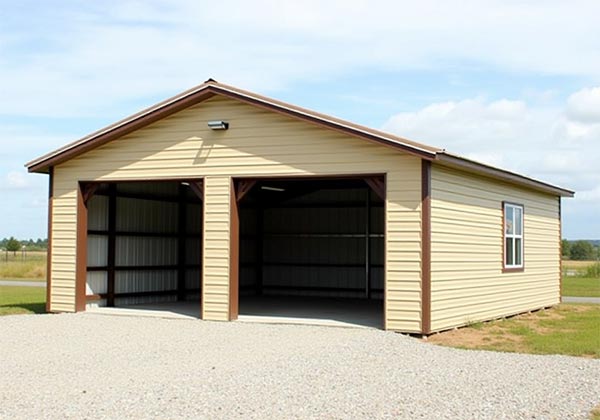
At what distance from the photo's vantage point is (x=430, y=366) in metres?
10.9

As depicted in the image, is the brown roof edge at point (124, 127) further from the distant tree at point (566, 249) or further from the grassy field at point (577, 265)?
the distant tree at point (566, 249)

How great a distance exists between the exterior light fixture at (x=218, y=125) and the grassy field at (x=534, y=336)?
5.59 m

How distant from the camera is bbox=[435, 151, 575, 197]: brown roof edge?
1425 cm

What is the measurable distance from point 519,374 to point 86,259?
1031 centimetres

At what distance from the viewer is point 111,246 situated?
1881cm

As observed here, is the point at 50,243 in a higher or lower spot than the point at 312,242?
lower

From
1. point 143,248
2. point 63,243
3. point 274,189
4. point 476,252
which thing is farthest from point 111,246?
point 476,252

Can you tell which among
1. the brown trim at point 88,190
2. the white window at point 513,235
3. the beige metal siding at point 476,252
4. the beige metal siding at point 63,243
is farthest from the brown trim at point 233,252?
the white window at point 513,235

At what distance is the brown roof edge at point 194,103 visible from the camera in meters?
14.1

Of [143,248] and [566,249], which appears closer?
[143,248]

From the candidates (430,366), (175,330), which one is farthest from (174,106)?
(430,366)

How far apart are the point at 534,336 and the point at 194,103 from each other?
25.7ft

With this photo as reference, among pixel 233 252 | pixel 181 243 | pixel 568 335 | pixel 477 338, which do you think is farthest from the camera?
pixel 181 243

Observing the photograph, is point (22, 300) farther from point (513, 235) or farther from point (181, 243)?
point (513, 235)
